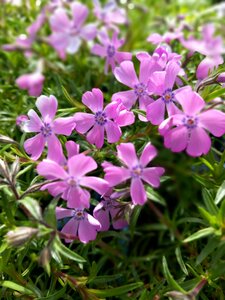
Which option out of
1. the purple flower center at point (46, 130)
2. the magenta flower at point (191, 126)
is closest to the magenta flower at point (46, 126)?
the purple flower center at point (46, 130)

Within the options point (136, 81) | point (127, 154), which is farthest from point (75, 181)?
point (136, 81)

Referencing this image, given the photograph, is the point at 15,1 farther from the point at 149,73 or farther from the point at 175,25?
the point at 149,73

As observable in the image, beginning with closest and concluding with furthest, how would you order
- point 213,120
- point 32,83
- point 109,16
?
point 32,83 → point 213,120 → point 109,16

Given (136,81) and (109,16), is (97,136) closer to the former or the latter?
(136,81)

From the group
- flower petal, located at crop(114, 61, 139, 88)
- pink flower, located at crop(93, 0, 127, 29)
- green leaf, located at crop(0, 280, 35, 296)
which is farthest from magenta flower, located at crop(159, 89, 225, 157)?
pink flower, located at crop(93, 0, 127, 29)

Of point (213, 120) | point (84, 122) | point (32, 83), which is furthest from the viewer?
point (84, 122)

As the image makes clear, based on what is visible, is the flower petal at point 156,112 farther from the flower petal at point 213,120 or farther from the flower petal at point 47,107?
the flower petal at point 47,107
